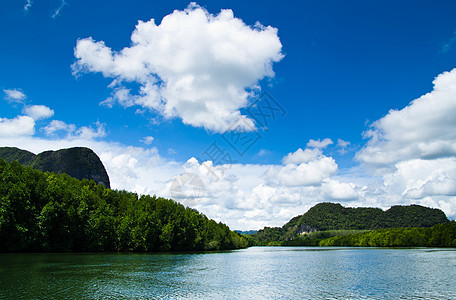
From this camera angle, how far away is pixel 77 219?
9269 cm

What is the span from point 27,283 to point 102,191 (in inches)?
4214

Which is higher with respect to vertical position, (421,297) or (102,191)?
(102,191)

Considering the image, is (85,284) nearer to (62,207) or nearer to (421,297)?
(421,297)

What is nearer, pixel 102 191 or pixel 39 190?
pixel 39 190

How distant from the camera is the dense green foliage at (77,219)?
73.8 metres

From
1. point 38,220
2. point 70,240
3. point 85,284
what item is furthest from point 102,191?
point 85,284

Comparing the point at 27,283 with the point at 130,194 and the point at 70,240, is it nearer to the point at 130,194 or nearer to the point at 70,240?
the point at 70,240

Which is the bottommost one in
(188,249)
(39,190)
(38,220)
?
(188,249)

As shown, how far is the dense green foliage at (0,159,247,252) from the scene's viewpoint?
73.8 meters

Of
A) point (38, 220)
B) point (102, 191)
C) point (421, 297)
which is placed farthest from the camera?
point (102, 191)

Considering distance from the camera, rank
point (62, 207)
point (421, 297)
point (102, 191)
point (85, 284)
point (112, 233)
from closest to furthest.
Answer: point (421, 297) < point (85, 284) < point (62, 207) < point (112, 233) < point (102, 191)

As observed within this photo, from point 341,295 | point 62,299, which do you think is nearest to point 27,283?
point 62,299

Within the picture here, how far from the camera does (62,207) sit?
86.6m

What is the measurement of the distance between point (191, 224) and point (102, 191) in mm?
42241
